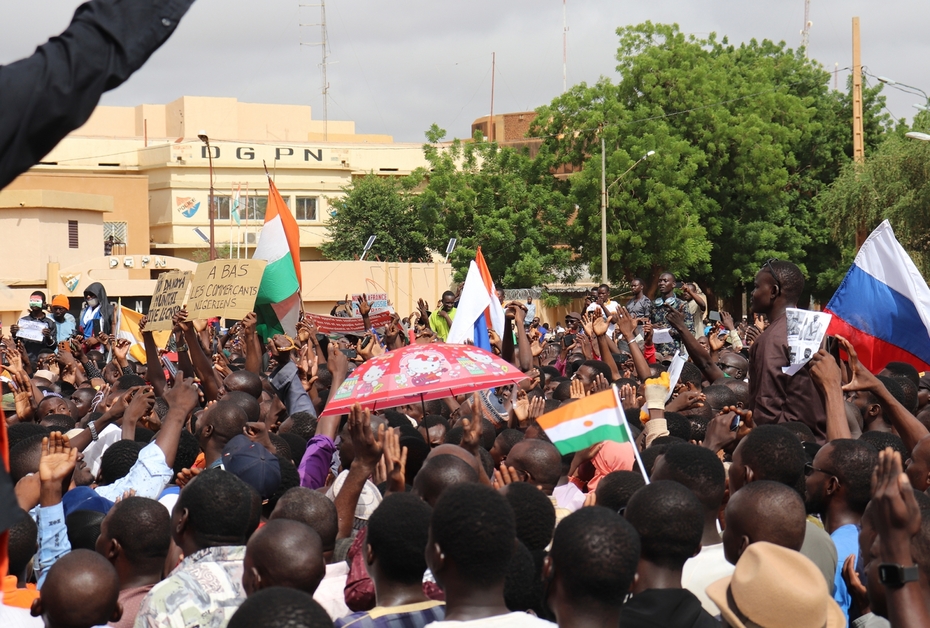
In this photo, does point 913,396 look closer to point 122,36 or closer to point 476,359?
point 476,359

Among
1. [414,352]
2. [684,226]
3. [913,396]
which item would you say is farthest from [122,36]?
[684,226]

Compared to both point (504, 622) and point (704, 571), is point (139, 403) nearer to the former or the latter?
point (704, 571)

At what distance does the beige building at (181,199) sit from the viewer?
4044 cm

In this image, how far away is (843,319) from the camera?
302 inches

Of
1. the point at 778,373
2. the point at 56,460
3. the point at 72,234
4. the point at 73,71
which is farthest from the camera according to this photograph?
the point at 72,234

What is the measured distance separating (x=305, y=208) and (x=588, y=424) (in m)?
50.9

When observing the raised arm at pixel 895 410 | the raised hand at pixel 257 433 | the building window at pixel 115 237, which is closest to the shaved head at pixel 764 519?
the raised arm at pixel 895 410

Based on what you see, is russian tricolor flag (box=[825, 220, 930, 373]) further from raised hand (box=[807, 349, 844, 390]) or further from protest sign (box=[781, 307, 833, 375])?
raised hand (box=[807, 349, 844, 390])

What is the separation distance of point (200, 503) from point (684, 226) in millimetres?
32481

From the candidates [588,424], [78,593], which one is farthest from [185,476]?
[588,424]

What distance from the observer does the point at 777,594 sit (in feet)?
9.74

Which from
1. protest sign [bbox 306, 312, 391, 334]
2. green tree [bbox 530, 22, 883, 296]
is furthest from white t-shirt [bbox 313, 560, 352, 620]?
green tree [bbox 530, 22, 883, 296]

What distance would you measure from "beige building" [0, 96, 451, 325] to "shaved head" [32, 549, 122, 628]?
123 ft

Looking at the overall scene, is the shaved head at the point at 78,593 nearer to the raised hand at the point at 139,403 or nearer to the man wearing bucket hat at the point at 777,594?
the man wearing bucket hat at the point at 777,594
